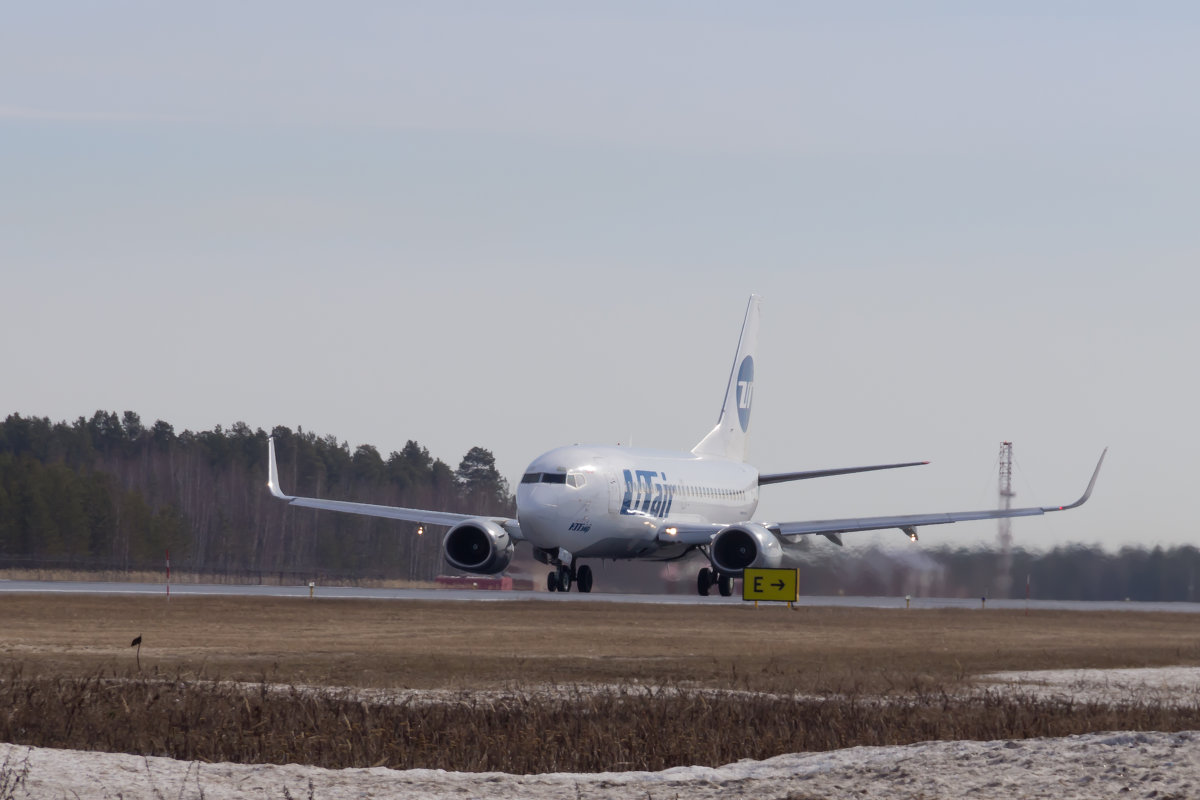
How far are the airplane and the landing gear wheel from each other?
3cm

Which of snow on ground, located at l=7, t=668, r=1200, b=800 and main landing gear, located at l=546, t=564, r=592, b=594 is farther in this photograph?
main landing gear, located at l=546, t=564, r=592, b=594

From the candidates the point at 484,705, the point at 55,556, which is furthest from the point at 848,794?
the point at 55,556

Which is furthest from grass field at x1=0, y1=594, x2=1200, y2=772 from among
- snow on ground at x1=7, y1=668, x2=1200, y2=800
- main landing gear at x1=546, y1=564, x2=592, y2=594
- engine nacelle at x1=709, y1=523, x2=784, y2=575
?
main landing gear at x1=546, y1=564, x2=592, y2=594

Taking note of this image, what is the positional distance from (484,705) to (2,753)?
5272 mm

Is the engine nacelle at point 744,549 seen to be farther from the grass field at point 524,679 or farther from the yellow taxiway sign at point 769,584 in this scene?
the yellow taxiway sign at point 769,584

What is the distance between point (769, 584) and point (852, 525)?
13.0 m

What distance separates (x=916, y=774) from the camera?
10.3m

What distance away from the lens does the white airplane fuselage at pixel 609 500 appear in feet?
141

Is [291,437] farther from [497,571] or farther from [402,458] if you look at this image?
[497,571]

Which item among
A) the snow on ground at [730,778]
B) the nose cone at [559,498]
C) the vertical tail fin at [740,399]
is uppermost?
the vertical tail fin at [740,399]

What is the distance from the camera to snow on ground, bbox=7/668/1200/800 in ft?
31.6

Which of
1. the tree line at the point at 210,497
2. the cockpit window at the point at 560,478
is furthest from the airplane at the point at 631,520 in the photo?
the tree line at the point at 210,497

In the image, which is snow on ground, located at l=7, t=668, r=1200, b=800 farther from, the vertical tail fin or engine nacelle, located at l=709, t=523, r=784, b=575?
the vertical tail fin

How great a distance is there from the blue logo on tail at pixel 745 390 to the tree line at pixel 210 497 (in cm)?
3042
